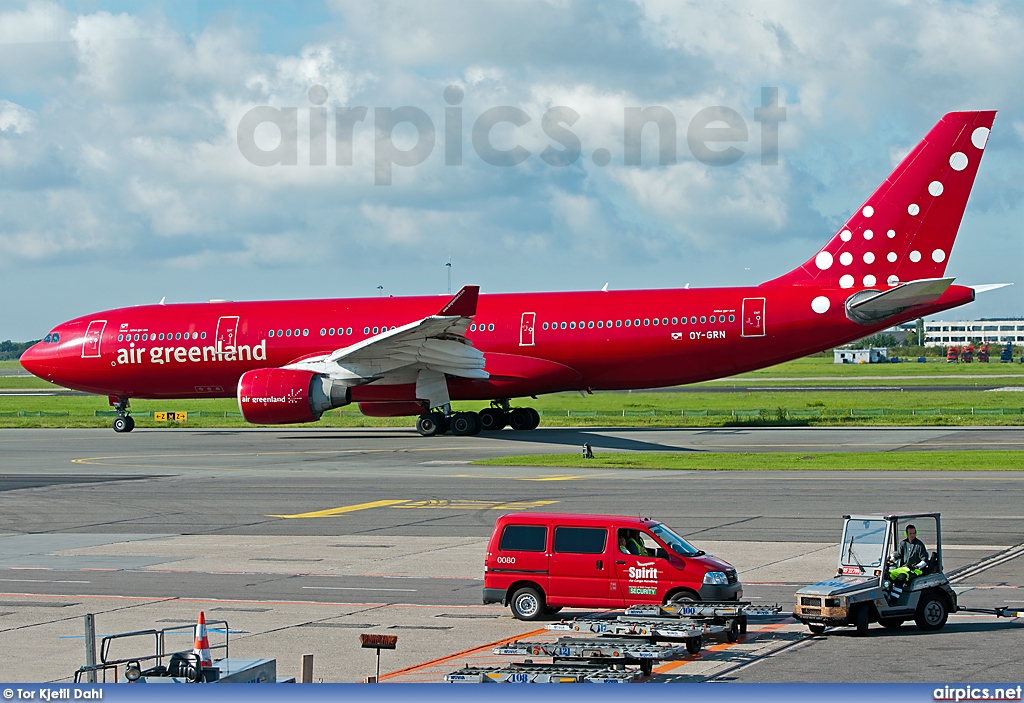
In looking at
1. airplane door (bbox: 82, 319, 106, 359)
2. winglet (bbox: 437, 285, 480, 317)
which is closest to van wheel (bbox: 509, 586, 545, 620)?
winglet (bbox: 437, 285, 480, 317)

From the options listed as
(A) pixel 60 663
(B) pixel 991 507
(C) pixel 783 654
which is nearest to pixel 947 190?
(B) pixel 991 507

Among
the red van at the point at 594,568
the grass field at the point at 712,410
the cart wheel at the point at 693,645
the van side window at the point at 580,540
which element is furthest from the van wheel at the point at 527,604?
the grass field at the point at 712,410

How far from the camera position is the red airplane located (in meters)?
50.9

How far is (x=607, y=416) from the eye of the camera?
69.8 metres

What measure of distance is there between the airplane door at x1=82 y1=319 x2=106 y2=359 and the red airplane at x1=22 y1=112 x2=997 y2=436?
5.82ft

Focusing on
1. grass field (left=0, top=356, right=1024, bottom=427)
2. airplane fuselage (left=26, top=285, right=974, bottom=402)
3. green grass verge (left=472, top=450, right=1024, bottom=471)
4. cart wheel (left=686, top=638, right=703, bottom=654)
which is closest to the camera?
cart wheel (left=686, top=638, right=703, bottom=654)

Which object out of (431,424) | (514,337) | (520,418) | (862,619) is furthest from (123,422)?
(862,619)

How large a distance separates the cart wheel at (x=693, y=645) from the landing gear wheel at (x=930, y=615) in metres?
3.71

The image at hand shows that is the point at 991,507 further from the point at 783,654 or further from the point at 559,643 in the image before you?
the point at 559,643

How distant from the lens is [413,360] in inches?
2055

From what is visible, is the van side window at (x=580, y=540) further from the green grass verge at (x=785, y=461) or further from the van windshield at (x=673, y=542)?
the green grass verge at (x=785, y=461)

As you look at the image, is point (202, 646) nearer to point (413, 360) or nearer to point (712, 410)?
point (413, 360)

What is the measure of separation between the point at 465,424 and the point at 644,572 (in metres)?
36.8

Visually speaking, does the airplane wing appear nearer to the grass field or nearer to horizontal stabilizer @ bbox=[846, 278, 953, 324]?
the grass field
